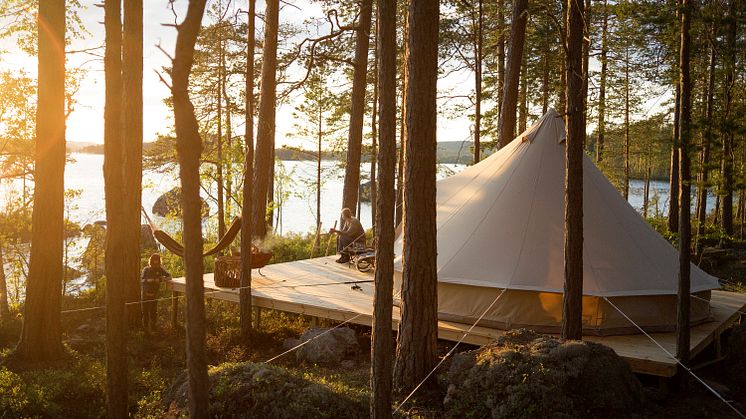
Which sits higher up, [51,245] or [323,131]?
[323,131]

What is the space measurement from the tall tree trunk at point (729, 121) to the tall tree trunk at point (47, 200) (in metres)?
7.91

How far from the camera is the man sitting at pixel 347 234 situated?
36.3 feet

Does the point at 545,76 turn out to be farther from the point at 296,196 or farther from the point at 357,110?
the point at 296,196

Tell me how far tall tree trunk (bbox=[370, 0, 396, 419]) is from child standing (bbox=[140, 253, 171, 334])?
18.3 feet

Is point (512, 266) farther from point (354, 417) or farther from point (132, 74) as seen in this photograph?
point (132, 74)

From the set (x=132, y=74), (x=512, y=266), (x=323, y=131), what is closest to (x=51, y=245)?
(x=132, y=74)

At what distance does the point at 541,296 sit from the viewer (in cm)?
690

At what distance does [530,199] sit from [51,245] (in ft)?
20.1

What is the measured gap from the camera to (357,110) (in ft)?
45.0

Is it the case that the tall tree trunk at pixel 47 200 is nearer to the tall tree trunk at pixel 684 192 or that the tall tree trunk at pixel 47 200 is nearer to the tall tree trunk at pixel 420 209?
the tall tree trunk at pixel 420 209

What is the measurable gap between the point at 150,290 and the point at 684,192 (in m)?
7.10

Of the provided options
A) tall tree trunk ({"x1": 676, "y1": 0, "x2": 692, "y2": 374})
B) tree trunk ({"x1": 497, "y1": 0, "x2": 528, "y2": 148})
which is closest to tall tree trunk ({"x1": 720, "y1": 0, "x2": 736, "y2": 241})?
tall tree trunk ({"x1": 676, "y1": 0, "x2": 692, "y2": 374})

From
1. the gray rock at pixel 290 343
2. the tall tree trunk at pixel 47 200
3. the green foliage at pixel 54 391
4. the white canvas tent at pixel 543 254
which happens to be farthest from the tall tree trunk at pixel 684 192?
the tall tree trunk at pixel 47 200

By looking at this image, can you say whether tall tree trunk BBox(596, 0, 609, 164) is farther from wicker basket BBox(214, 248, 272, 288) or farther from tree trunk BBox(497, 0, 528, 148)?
wicker basket BBox(214, 248, 272, 288)
